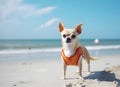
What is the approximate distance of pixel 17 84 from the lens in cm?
561

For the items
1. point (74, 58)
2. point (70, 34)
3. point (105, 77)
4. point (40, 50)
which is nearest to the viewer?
point (70, 34)

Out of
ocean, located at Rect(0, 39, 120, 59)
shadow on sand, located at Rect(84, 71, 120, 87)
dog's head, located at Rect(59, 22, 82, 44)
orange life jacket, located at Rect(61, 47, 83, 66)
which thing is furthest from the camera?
ocean, located at Rect(0, 39, 120, 59)

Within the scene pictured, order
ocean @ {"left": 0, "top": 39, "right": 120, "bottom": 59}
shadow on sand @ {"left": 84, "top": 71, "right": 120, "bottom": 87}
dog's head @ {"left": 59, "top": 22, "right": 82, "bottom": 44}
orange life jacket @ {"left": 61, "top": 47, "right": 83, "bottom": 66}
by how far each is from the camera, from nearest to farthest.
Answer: dog's head @ {"left": 59, "top": 22, "right": 82, "bottom": 44}, orange life jacket @ {"left": 61, "top": 47, "right": 83, "bottom": 66}, shadow on sand @ {"left": 84, "top": 71, "right": 120, "bottom": 87}, ocean @ {"left": 0, "top": 39, "right": 120, "bottom": 59}

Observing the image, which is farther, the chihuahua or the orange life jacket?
the orange life jacket

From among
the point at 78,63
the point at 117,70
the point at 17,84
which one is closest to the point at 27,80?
the point at 17,84

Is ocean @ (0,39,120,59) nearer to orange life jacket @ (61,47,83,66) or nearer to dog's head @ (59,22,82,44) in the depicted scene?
orange life jacket @ (61,47,83,66)

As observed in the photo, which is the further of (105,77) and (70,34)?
(105,77)

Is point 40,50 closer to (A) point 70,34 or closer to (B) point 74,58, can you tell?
(B) point 74,58

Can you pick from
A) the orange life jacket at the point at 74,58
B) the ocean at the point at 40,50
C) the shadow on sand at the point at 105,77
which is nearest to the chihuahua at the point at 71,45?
the orange life jacket at the point at 74,58

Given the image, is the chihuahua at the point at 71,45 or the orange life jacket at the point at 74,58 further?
the orange life jacket at the point at 74,58

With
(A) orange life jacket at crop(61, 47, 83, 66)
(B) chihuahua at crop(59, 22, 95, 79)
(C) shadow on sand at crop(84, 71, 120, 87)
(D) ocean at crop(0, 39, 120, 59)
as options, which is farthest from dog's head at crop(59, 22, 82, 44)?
(D) ocean at crop(0, 39, 120, 59)

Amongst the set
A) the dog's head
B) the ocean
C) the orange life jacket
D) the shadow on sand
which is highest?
the dog's head

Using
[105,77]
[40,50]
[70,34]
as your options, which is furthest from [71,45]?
[40,50]

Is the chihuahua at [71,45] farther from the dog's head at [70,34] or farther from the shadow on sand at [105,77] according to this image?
the shadow on sand at [105,77]
